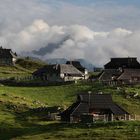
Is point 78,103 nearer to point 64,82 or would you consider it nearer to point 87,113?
point 87,113

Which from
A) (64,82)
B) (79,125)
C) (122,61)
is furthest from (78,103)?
(122,61)

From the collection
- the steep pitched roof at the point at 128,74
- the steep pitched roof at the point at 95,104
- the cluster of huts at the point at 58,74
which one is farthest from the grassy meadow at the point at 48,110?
the cluster of huts at the point at 58,74

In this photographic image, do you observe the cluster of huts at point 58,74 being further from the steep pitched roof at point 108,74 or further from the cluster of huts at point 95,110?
the cluster of huts at point 95,110

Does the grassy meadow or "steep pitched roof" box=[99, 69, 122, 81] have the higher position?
"steep pitched roof" box=[99, 69, 122, 81]

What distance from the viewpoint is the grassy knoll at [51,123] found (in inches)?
3223

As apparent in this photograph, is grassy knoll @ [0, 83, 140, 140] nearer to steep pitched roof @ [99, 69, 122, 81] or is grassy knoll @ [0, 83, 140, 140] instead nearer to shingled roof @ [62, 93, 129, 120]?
shingled roof @ [62, 93, 129, 120]

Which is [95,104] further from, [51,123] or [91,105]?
[51,123]

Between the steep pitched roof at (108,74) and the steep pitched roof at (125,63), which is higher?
the steep pitched roof at (125,63)

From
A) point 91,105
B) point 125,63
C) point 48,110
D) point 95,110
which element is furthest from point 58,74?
point 95,110

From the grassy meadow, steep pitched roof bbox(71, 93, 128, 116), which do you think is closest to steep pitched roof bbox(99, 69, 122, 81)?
the grassy meadow

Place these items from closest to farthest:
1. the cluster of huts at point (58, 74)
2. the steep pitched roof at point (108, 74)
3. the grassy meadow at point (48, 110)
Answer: the grassy meadow at point (48, 110), the steep pitched roof at point (108, 74), the cluster of huts at point (58, 74)

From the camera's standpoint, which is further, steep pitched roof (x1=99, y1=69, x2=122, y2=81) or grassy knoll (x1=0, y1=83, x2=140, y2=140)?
steep pitched roof (x1=99, y1=69, x2=122, y2=81)

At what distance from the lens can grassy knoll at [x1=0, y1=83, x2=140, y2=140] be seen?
81875 mm

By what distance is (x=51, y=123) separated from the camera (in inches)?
3738
